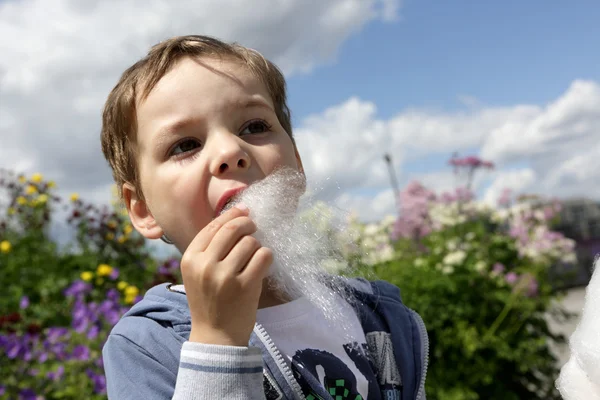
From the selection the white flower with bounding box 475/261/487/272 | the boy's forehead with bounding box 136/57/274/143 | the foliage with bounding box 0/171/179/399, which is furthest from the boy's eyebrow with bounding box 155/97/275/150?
the white flower with bounding box 475/261/487/272

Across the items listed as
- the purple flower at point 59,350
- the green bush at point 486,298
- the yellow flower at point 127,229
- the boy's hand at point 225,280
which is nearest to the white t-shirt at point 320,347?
the boy's hand at point 225,280

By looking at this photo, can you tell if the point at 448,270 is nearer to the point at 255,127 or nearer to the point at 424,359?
the point at 424,359

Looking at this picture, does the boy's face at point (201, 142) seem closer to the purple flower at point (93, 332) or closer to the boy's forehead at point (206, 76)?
the boy's forehead at point (206, 76)

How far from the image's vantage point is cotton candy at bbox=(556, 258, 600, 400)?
72cm

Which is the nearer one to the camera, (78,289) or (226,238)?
(226,238)

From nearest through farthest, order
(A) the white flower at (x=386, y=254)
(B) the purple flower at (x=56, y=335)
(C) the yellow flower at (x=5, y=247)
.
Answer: (B) the purple flower at (x=56, y=335) → (A) the white flower at (x=386, y=254) → (C) the yellow flower at (x=5, y=247)

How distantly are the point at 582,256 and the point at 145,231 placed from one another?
31.0 feet

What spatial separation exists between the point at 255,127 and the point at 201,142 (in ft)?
0.49

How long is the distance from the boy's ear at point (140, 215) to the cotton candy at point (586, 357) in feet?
3.44

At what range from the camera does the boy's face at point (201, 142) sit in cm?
134

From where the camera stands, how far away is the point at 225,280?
3.74 ft

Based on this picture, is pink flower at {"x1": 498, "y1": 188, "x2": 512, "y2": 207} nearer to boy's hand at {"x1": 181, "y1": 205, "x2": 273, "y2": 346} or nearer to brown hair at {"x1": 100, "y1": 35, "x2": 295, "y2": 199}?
brown hair at {"x1": 100, "y1": 35, "x2": 295, "y2": 199}

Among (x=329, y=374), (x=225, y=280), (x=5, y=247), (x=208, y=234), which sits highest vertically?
(x=5, y=247)

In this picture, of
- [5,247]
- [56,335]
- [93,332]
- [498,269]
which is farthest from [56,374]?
[498,269]
